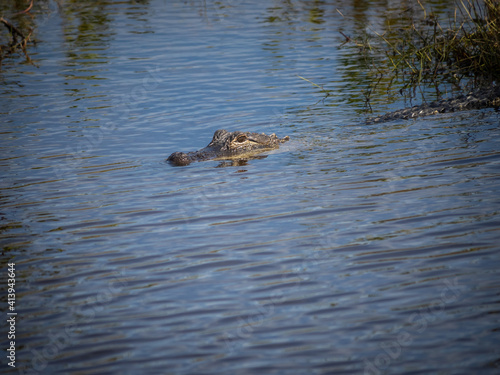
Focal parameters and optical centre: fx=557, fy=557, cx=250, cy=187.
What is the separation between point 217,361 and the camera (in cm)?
370

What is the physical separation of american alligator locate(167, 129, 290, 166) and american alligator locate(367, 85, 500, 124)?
2179 mm

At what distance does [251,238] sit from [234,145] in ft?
11.1

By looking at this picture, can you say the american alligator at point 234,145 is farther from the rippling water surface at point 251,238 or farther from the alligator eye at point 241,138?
the rippling water surface at point 251,238

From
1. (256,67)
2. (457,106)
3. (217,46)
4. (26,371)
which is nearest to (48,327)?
(26,371)

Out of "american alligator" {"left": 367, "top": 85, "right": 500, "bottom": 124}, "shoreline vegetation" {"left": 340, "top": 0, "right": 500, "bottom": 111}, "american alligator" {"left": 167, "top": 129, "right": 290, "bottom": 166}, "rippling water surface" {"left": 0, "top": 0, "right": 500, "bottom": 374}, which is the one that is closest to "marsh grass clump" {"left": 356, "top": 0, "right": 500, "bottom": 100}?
"shoreline vegetation" {"left": 340, "top": 0, "right": 500, "bottom": 111}

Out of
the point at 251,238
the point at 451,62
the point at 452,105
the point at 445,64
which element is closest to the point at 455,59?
the point at 451,62

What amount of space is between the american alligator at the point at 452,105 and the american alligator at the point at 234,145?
2.18 metres

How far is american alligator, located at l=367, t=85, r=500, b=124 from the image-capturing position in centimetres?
982

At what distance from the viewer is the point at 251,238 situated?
5.48 meters

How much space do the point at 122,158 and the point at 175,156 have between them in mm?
1094

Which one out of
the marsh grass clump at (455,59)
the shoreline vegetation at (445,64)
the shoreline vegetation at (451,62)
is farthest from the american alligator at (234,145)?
the marsh grass clump at (455,59)

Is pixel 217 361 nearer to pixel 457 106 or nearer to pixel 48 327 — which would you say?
pixel 48 327

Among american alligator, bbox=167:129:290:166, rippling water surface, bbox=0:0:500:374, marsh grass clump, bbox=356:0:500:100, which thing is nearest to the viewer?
rippling water surface, bbox=0:0:500:374

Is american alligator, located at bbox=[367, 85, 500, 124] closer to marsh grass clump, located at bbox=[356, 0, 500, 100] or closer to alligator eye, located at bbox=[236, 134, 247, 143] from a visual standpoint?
marsh grass clump, located at bbox=[356, 0, 500, 100]
